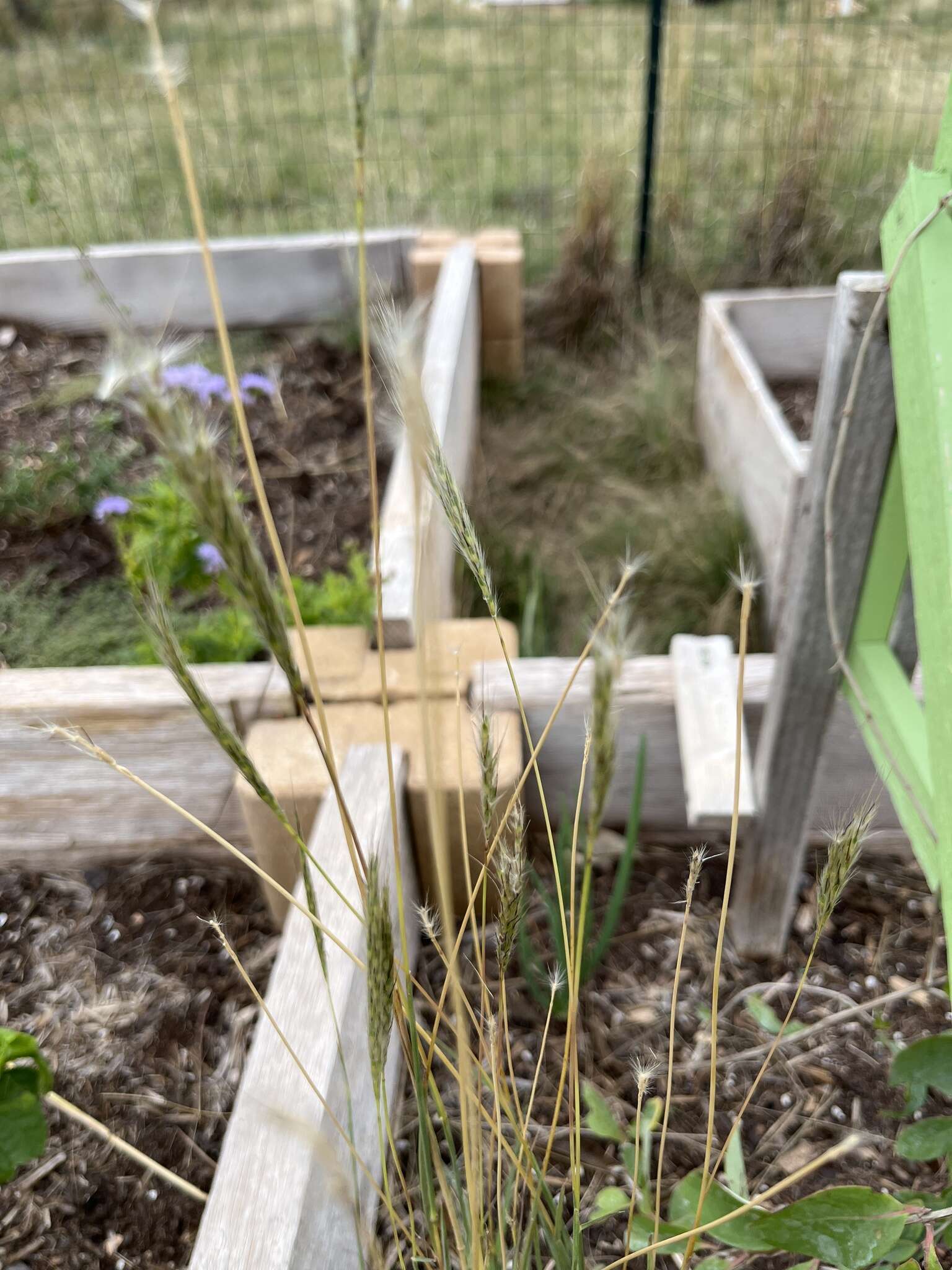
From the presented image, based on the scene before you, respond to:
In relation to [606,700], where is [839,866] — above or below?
below

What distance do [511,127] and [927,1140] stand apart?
4791 millimetres

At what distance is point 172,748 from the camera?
4.00 ft

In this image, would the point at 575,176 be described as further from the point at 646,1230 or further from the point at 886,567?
the point at 646,1230

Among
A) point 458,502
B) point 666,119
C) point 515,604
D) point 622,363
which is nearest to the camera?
point 458,502

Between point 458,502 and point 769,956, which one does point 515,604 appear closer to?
point 769,956

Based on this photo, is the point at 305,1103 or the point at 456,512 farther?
the point at 305,1103

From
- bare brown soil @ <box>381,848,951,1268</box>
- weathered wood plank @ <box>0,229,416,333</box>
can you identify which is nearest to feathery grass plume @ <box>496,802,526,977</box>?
bare brown soil @ <box>381,848,951,1268</box>

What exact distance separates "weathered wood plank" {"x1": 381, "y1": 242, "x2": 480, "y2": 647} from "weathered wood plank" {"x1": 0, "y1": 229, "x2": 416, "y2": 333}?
0.28m

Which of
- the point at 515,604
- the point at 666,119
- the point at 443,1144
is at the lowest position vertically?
the point at 443,1144

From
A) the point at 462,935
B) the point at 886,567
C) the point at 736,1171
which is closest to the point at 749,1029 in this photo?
the point at 736,1171

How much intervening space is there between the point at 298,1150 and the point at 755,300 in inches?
82.0

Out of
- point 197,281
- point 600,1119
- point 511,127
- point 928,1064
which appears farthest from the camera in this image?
point 511,127

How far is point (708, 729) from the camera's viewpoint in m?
1.14

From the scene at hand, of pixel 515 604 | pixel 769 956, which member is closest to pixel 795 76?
pixel 515 604
